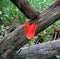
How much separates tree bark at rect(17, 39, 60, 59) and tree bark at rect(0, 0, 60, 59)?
0.59ft

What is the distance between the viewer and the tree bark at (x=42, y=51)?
246 centimetres

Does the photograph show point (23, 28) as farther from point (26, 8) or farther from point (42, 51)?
point (42, 51)

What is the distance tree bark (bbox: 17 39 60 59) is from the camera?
246cm

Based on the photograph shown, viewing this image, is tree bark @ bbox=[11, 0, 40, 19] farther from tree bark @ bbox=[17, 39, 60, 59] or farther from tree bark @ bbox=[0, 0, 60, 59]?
tree bark @ bbox=[17, 39, 60, 59]

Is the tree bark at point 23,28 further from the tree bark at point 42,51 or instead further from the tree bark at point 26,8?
the tree bark at point 42,51

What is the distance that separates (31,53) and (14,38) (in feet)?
1.00

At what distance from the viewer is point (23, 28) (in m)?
2.25

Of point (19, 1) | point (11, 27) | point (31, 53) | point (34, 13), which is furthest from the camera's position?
point (11, 27)

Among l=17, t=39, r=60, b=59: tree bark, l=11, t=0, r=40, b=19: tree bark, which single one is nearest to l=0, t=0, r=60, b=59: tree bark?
l=11, t=0, r=40, b=19: tree bark

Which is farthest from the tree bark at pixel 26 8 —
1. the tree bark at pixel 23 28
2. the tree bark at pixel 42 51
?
the tree bark at pixel 42 51

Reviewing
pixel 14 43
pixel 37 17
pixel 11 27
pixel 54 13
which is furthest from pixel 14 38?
pixel 11 27

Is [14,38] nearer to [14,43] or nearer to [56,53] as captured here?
[14,43]

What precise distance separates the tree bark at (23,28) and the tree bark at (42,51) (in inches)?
7.0

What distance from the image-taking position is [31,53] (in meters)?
2.47
